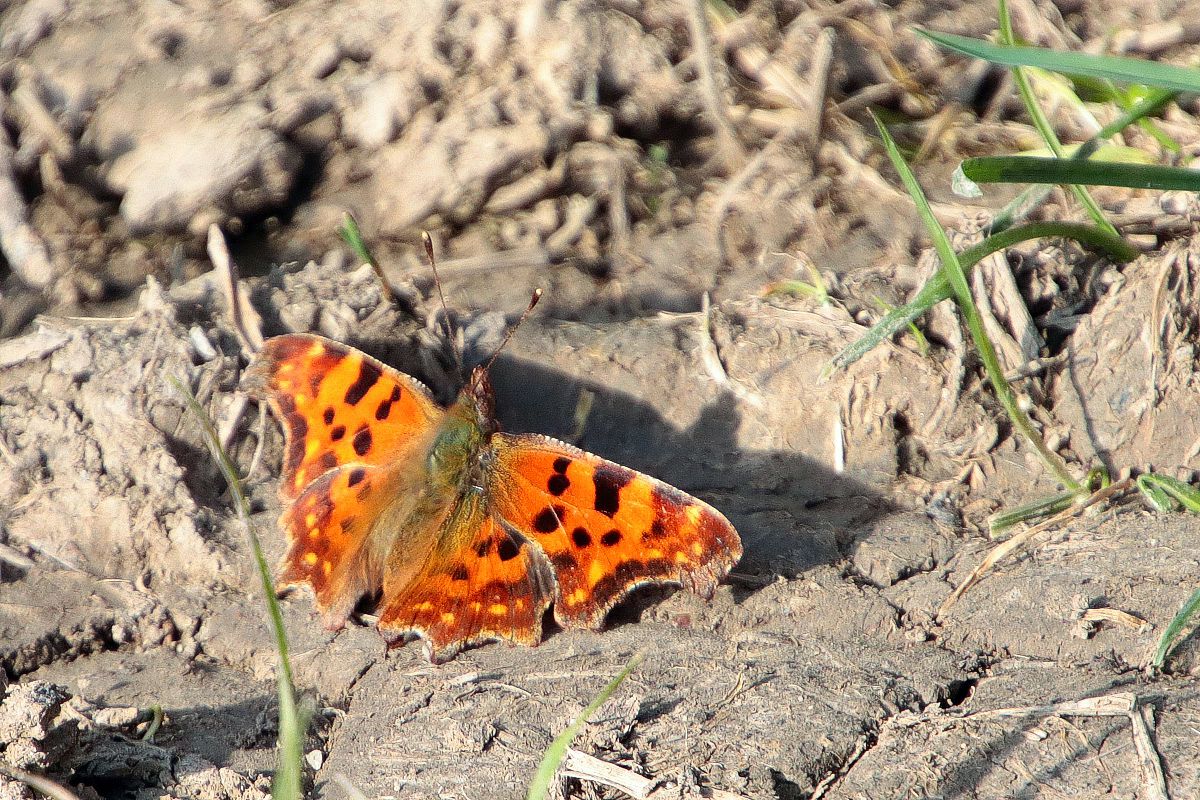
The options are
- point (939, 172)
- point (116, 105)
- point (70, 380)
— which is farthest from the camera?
point (939, 172)

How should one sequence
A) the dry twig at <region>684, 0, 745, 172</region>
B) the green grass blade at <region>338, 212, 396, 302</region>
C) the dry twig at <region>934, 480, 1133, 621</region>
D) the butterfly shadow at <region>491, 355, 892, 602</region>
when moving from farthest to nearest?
the dry twig at <region>684, 0, 745, 172</region>
the green grass blade at <region>338, 212, 396, 302</region>
the butterfly shadow at <region>491, 355, 892, 602</region>
the dry twig at <region>934, 480, 1133, 621</region>

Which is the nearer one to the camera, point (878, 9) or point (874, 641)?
point (874, 641)

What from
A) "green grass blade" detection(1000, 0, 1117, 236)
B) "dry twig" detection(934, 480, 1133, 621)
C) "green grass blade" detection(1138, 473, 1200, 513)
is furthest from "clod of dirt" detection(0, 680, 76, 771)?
"green grass blade" detection(1000, 0, 1117, 236)

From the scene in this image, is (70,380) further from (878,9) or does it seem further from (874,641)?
(878,9)

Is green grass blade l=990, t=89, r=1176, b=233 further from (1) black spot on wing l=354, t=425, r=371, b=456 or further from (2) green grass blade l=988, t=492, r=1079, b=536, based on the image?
(1) black spot on wing l=354, t=425, r=371, b=456

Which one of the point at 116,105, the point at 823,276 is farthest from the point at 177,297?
the point at 823,276

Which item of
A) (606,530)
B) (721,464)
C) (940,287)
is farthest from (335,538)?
(940,287)

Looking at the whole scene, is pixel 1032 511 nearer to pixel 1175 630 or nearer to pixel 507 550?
pixel 1175 630

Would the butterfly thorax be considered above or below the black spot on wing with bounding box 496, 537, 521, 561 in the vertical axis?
above
